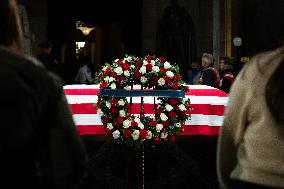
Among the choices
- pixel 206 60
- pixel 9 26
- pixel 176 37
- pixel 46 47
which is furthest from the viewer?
pixel 176 37

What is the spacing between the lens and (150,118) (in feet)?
20.4

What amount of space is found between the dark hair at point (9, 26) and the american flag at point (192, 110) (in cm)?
518

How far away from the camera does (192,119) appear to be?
7500mm

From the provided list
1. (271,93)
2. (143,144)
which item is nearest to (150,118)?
(143,144)

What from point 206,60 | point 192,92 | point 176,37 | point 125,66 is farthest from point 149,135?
point 176,37

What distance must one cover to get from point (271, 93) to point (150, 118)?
4205 millimetres

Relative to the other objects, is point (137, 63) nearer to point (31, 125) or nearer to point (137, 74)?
point (137, 74)

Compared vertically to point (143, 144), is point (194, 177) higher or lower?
→ lower

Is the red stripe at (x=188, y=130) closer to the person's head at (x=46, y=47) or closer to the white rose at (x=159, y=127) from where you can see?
the white rose at (x=159, y=127)

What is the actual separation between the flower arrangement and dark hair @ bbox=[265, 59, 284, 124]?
4027 millimetres

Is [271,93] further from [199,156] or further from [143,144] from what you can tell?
[199,156]

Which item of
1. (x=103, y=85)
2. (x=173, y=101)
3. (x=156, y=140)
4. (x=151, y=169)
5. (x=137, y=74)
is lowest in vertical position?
(x=151, y=169)

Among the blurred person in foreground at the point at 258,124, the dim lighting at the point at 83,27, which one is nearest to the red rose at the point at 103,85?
the blurred person in foreground at the point at 258,124

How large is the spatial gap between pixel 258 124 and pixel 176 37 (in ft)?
49.4
